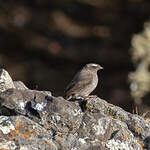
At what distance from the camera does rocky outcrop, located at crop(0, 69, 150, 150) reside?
8.41 meters

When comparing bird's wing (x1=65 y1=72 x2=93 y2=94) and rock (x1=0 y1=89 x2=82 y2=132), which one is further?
bird's wing (x1=65 y1=72 x2=93 y2=94)

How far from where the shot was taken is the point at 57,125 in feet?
29.2

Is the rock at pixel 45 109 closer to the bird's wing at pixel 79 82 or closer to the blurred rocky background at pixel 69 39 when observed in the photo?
the bird's wing at pixel 79 82

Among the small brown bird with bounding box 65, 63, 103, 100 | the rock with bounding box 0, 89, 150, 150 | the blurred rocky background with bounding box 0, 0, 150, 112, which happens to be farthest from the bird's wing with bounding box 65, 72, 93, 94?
the blurred rocky background with bounding box 0, 0, 150, 112

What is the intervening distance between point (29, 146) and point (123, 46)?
91.9 feet

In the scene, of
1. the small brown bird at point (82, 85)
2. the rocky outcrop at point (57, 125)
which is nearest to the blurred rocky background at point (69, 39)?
the small brown bird at point (82, 85)

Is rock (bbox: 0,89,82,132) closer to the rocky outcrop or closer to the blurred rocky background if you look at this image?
the rocky outcrop

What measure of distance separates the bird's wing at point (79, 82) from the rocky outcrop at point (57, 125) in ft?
9.69

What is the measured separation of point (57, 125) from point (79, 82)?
4.07m

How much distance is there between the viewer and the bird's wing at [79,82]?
12680 millimetres

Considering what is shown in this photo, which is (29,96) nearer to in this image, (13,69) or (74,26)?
(13,69)

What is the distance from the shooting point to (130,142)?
9156 millimetres

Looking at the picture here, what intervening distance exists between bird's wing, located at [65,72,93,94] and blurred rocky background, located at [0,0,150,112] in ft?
Result: 51.8

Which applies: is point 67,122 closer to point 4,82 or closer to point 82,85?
point 4,82
